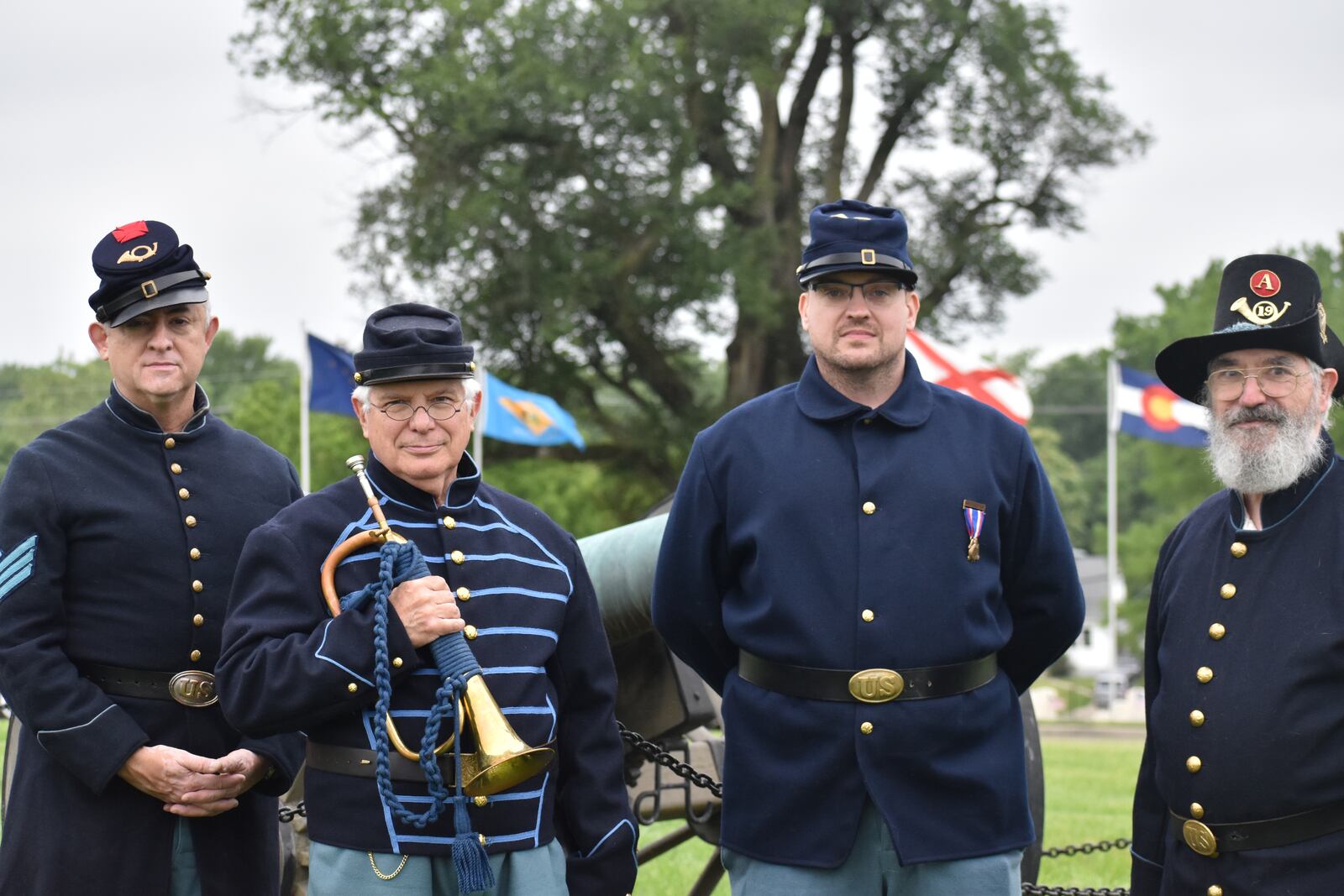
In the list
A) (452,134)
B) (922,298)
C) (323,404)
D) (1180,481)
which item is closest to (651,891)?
(323,404)

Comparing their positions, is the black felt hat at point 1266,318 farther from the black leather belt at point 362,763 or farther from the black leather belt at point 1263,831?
the black leather belt at point 362,763

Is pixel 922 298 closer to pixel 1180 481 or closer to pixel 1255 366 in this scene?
pixel 1180 481

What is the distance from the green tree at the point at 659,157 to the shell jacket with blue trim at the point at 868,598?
18.3 meters

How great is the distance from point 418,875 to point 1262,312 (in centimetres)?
206

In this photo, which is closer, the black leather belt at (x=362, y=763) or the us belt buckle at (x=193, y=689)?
the black leather belt at (x=362, y=763)

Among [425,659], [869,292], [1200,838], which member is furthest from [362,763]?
[1200,838]

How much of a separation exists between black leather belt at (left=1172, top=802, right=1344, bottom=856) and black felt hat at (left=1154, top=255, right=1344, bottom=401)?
3.11 feet

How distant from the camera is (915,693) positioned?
11.0ft

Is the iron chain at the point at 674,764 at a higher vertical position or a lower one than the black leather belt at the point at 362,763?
lower

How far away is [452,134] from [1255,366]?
19493mm

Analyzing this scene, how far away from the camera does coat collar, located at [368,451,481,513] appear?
10.9ft

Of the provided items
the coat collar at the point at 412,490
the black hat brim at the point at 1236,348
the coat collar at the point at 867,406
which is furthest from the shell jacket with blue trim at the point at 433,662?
the black hat brim at the point at 1236,348

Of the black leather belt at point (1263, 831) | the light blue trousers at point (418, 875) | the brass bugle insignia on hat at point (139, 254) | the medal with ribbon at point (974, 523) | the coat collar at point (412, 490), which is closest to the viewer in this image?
the light blue trousers at point (418, 875)

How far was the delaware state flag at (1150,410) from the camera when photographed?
853 inches
